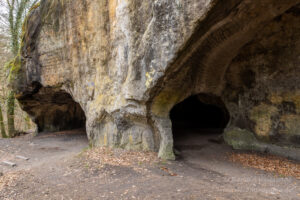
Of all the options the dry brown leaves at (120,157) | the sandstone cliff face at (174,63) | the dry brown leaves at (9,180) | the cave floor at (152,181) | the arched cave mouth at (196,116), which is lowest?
the cave floor at (152,181)

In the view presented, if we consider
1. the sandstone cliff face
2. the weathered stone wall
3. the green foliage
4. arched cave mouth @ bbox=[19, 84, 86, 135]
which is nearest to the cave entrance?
arched cave mouth @ bbox=[19, 84, 86, 135]

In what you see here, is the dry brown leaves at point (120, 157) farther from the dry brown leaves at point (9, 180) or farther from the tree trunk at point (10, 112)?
the tree trunk at point (10, 112)

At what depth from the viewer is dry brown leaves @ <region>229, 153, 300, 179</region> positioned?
18.5 ft

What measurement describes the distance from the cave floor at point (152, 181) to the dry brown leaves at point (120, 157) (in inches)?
7.1

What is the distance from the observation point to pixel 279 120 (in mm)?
7121

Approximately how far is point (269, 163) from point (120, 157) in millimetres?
4710

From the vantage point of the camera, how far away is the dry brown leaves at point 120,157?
6.39 m

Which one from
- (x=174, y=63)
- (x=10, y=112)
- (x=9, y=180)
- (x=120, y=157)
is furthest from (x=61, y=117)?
(x=174, y=63)

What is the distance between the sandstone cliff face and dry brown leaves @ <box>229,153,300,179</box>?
881 mm

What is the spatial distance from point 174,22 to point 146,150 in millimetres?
4434

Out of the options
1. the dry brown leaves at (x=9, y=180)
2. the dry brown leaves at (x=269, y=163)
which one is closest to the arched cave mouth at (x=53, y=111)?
the dry brown leaves at (x=9, y=180)

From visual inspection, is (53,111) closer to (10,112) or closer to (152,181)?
(10,112)

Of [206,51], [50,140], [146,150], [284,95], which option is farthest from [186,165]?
[50,140]

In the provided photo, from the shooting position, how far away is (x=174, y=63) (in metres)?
5.99
